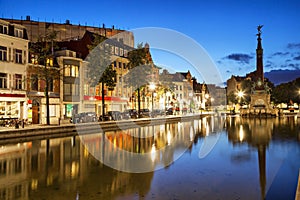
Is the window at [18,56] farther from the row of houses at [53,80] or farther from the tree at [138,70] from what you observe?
the tree at [138,70]

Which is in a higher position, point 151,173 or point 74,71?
point 74,71

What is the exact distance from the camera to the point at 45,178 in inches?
445

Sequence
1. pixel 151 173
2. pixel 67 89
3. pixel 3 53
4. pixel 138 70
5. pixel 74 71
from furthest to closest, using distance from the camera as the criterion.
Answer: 1. pixel 138 70
2. pixel 74 71
3. pixel 67 89
4. pixel 3 53
5. pixel 151 173

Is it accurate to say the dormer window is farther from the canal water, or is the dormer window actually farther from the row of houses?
the canal water

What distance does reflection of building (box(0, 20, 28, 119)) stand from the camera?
3631 cm

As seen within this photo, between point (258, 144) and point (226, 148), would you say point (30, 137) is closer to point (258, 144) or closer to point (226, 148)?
point (226, 148)

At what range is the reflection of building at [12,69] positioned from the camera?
36312 millimetres

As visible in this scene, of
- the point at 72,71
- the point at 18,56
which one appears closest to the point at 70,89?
the point at 72,71

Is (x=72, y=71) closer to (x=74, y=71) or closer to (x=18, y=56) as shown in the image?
(x=74, y=71)

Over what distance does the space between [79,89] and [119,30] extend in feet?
121

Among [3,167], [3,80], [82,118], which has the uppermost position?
[3,80]

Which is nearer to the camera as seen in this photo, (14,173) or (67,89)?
(14,173)

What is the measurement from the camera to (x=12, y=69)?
3762cm

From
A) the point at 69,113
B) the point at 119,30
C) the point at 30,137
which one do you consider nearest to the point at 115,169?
the point at 30,137
